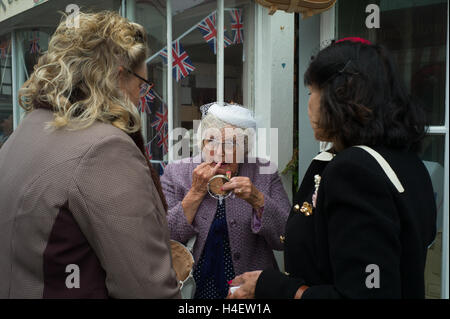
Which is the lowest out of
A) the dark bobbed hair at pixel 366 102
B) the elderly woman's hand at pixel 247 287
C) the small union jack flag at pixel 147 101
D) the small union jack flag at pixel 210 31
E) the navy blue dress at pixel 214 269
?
the navy blue dress at pixel 214 269

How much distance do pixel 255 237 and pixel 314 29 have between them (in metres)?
1.37

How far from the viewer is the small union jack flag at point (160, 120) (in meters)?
2.82

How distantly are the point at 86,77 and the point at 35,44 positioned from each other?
262 cm

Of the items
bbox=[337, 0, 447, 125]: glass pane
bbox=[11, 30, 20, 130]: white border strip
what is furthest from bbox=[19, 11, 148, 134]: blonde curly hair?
bbox=[11, 30, 20, 130]: white border strip

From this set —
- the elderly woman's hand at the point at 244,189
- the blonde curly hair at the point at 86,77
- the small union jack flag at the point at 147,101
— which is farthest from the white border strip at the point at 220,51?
the blonde curly hair at the point at 86,77

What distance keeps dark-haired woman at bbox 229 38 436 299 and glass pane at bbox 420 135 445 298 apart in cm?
69

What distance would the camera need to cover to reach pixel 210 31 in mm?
2768

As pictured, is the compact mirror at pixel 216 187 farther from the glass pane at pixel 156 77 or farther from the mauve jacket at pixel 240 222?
the glass pane at pixel 156 77

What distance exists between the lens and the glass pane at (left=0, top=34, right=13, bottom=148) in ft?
11.8

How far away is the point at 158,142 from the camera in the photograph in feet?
9.38

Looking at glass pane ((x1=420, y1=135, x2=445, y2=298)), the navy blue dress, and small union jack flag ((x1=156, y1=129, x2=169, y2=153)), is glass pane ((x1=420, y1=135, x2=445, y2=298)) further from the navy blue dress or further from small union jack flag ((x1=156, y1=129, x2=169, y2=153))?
small union jack flag ((x1=156, y1=129, x2=169, y2=153))

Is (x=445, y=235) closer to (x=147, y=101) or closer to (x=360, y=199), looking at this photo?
(x=360, y=199)

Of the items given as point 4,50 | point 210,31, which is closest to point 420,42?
point 210,31

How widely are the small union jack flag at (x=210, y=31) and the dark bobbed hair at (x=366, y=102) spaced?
1633mm
